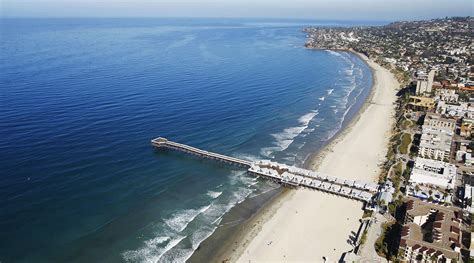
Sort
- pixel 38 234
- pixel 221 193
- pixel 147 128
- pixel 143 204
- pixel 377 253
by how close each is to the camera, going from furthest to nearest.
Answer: pixel 147 128
pixel 221 193
pixel 143 204
pixel 38 234
pixel 377 253

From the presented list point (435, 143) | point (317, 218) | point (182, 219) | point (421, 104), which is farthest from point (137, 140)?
point (421, 104)

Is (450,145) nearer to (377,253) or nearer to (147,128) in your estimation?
(377,253)

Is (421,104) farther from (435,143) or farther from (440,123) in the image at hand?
(435,143)

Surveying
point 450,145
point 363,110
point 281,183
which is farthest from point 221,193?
point 363,110

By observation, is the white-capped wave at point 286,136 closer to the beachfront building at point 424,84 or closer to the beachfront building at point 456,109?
the beachfront building at point 456,109

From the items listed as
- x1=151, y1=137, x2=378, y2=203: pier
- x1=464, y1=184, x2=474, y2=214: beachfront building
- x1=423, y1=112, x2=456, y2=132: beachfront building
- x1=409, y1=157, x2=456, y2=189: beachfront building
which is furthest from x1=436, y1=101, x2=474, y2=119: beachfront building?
x1=151, y1=137, x2=378, y2=203: pier

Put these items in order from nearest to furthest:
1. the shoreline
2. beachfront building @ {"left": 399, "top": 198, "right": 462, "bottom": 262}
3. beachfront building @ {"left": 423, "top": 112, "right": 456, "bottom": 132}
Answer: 1. beachfront building @ {"left": 399, "top": 198, "right": 462, "bottom": 262}
2. the shoreline
3. beachfront building @ {"left": 423, "top": 112, "right": 456, "bottom": 132}

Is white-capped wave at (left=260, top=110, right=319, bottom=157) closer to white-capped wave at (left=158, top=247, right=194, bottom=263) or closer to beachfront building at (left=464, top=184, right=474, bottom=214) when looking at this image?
white-capped wave at (left=158, top=247, right=194, bottom=263)
